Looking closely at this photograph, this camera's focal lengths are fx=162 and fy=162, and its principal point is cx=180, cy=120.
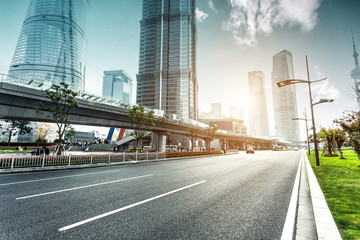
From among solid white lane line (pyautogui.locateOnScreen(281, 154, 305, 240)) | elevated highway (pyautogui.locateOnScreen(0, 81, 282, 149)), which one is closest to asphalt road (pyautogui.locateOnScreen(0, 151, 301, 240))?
solid white lane line (pyautogui.locateOnScreen(281, 154, 305, 240))

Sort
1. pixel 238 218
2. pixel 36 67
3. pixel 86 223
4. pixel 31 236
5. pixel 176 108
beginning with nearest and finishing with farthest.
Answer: pixel 31 236
pixel 86 223
pixel 238 218
pixel 176 108
pixel 36 67

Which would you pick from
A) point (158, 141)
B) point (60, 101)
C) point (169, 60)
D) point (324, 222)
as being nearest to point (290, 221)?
point (324, 222)

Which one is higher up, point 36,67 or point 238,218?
point 36,67

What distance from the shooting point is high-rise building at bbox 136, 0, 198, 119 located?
110 m

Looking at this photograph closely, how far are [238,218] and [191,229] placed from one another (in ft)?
3.95

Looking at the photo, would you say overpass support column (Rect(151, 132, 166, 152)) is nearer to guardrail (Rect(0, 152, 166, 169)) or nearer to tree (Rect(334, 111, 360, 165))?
guardrail (Rect(0, 152, 166, 169))

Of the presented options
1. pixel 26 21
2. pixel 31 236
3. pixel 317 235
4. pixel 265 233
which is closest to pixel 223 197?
pixel 265 233

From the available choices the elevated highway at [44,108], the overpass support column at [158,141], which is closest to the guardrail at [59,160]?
the elevated highway at [44,108]

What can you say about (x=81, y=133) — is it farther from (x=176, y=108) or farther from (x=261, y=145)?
(x=261, y=145)

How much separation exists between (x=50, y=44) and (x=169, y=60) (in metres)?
92.0

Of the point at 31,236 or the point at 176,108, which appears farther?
the point at 176,108

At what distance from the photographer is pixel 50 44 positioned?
403 feet

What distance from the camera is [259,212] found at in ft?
12.7

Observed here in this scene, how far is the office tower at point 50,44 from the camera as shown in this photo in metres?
120
